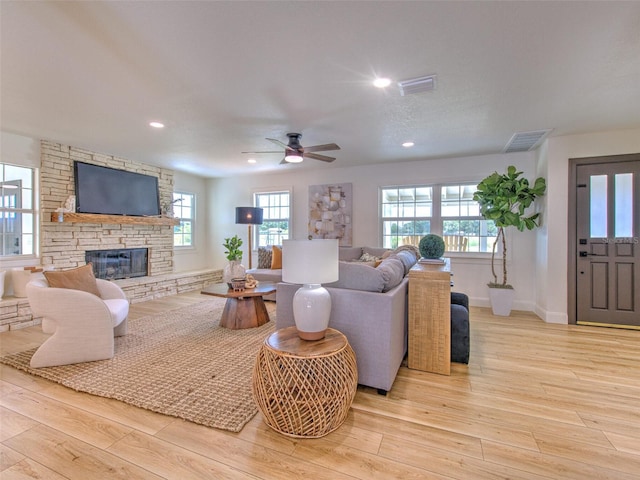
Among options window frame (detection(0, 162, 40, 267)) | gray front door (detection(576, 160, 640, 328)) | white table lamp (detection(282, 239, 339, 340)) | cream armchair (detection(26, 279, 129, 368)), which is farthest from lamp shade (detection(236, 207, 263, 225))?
gray front door (detection(576, 160, 640, 328))

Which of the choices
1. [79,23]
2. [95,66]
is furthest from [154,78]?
[79,23]

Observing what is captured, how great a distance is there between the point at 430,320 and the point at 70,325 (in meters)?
3.11

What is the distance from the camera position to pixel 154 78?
2.39 m

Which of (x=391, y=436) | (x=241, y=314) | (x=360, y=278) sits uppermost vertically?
(x=360, y=278)

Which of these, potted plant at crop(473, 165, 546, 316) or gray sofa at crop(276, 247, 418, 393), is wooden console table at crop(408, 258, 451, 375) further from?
potted plant at crop(473, 165, 546, 316)

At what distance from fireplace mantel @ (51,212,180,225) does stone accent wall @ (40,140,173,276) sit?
0.16 m

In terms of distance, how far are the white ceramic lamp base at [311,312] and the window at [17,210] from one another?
14.5 ft

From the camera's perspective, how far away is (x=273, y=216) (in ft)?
21.2

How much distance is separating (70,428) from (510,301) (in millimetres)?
4889

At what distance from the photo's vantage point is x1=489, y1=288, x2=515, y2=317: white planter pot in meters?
4.21

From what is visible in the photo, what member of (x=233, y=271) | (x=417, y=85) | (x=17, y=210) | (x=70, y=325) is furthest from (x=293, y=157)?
(x=17, y=210)

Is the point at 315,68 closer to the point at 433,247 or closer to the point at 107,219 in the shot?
the point at 433,247

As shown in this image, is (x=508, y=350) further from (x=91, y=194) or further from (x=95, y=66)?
(x=91, y=194)

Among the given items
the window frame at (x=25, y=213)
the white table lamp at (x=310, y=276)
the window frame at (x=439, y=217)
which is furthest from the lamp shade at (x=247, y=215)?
the white table lamp at (x=310, y=276)
